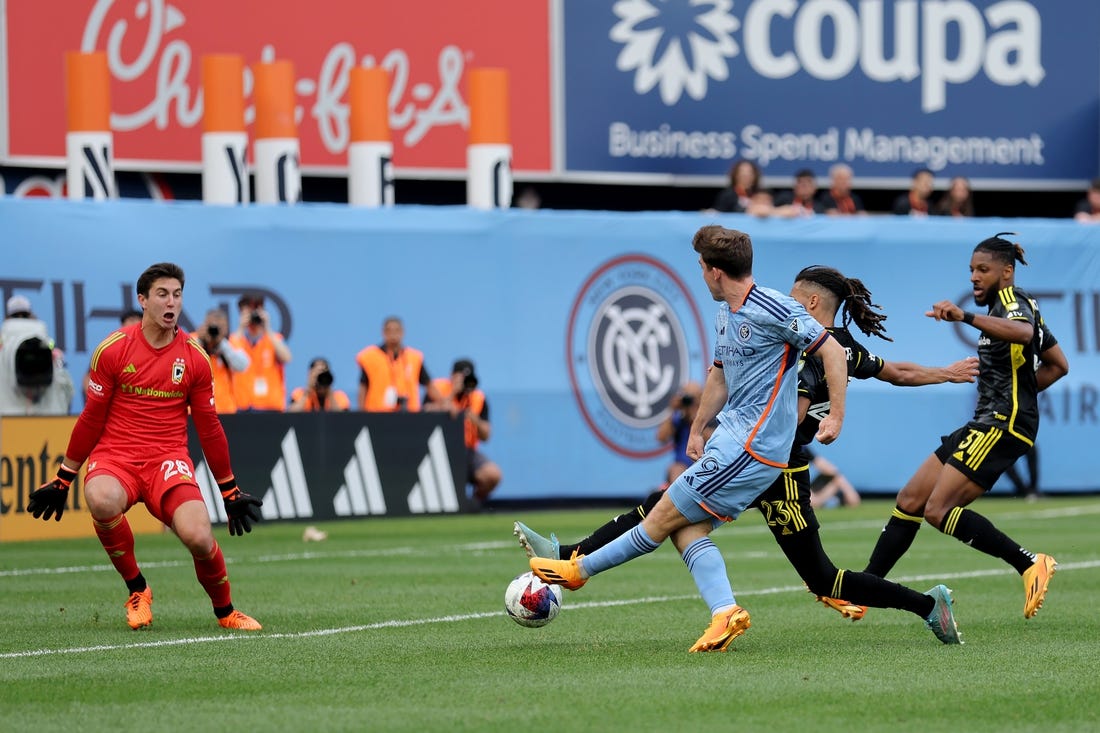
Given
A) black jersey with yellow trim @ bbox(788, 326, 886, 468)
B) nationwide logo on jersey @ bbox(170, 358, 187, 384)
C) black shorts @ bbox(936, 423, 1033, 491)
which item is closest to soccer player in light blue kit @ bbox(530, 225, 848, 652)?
black jersey with yellow trim @ bbox(788, 326, 886, 468)

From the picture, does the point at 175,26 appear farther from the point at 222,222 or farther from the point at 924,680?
the point at 924,680

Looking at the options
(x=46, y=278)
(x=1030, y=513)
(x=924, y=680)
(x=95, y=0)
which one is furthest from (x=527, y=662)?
(x=95, y=0)

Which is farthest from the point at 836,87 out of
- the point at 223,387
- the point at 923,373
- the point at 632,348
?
the point at 923,373

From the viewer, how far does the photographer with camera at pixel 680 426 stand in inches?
859

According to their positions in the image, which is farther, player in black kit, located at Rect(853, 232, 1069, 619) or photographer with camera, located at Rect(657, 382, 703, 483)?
photographer with camera, located at Rect(657, 382, 703, 483)

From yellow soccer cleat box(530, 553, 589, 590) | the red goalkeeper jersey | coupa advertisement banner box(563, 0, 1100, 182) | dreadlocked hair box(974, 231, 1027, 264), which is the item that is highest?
coupa advertisement banner box(563, 0, 1100, 182)

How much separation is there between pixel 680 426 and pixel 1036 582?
11618 millimetres

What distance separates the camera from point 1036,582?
35.1ft

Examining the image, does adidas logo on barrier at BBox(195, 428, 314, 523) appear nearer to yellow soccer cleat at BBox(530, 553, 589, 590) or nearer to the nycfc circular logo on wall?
the nycfc circular logo on wall

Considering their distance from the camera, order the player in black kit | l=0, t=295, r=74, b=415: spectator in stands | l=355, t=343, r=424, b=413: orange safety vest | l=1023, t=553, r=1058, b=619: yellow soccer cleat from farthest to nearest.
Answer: l=355, t=343, r=424, b=413: orange safety vest → l=0, t=295, r=74, b=415: spectator in stands → the player in black kit → l=1023, t=553, r=1058, b=619: yellow soccer cleat

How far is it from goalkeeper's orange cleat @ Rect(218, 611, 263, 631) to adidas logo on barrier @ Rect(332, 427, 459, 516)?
856cm

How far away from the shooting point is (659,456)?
23.2 metres

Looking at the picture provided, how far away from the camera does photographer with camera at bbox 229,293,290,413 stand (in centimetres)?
2017

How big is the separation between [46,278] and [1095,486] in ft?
43.4
